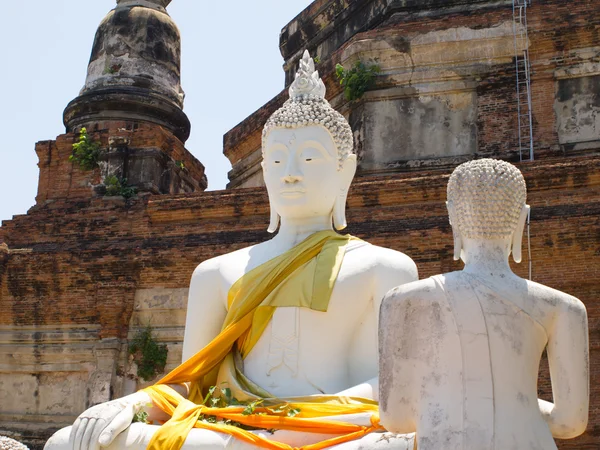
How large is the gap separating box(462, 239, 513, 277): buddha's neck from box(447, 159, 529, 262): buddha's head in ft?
0.06

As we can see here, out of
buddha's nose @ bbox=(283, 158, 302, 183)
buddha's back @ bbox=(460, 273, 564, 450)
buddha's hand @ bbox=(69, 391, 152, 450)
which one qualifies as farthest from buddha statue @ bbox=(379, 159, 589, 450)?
buddha's nose @ bbox=(283, 158, 302, 183)

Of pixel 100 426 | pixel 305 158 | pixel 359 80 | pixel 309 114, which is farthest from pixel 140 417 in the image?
pixel 359 80

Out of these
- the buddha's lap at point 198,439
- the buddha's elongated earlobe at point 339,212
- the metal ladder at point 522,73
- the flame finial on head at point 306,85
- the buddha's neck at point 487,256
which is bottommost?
the buddha's lap at point 198,439

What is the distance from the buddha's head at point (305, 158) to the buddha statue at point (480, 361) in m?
2.12

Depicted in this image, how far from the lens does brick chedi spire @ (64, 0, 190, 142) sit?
1492 cm

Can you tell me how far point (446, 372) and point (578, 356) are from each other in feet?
1.88

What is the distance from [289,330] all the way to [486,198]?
1.83 meters

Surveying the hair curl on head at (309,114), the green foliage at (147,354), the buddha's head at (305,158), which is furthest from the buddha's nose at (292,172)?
the green foliage at (147,354)

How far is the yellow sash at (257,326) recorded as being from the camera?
5.57 meters

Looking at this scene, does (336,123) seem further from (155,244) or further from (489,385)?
(155,244)

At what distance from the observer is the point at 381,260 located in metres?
6.15

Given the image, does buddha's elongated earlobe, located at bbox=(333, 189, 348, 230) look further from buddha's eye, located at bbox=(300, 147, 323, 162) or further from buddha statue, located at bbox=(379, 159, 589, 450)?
buddha statue, located at bbox=(379, 159, 589, 450)

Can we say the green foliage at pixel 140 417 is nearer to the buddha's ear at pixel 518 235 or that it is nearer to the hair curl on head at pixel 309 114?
the hair curl on head at pixel 309 114

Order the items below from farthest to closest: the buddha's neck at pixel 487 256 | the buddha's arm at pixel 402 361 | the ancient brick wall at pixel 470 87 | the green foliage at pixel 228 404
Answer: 1. the ancient brick wall at pixel 470 87
2. the green foliage at pixel 228 404
3. the buddha's neck at pixel 487 256
4. the buddha's arm at pixel 402 361
